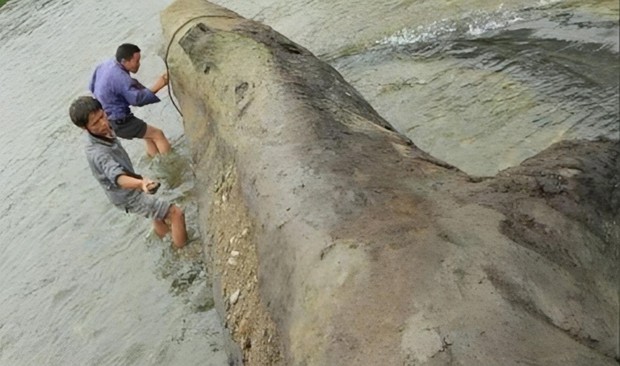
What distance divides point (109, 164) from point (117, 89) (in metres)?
1.59

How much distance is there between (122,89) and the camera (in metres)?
7.32

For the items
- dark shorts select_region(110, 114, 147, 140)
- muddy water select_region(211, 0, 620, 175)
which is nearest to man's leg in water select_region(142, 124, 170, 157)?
dark shorts select_region(110, 114, 147, 140)

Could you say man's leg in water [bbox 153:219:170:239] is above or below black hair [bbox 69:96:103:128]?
below

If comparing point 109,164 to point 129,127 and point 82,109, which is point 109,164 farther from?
point 129,127

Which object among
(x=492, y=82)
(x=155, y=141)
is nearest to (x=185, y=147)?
(x=155, y=141)

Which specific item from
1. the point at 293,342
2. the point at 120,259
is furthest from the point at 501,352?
the point at 120,259

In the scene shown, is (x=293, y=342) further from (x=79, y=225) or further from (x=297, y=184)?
(x=79, y=225)

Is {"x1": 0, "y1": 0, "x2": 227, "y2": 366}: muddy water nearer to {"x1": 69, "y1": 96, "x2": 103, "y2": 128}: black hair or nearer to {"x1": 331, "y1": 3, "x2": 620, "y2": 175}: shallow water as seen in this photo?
{"x1": 69, "y1": 96, "x2": 103, "y2": 128}: black hair

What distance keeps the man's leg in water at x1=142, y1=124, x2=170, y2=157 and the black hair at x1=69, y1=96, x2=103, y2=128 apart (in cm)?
222

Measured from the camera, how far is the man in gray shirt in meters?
5.72

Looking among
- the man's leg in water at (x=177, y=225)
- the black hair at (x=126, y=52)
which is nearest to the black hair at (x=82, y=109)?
the man's leg in water at (x=177, y=225)

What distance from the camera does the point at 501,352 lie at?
2.99 meters

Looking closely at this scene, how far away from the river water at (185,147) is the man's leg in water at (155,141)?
0.14m

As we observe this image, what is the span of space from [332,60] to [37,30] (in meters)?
7.29
